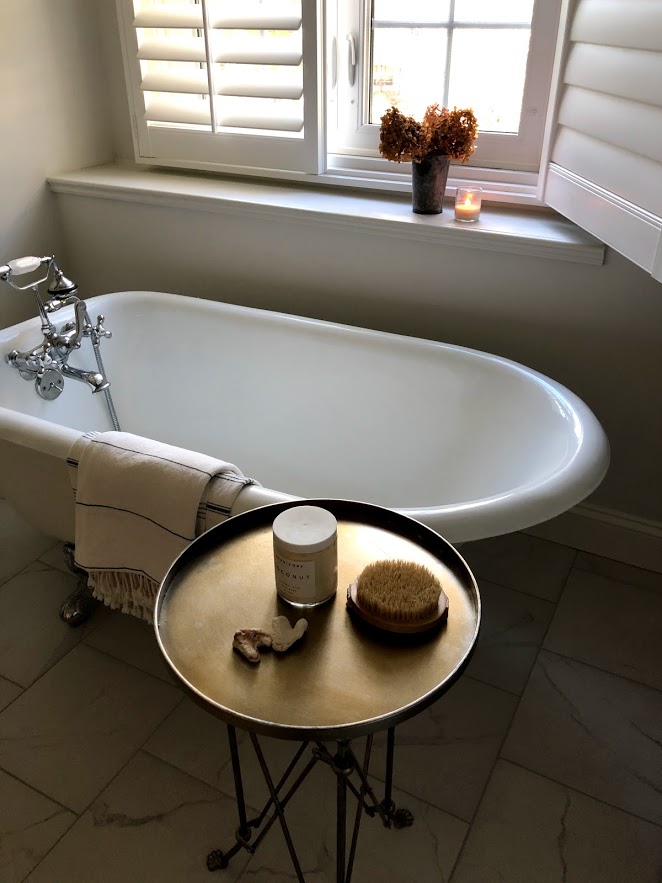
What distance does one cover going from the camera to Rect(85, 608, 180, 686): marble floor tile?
1604mm

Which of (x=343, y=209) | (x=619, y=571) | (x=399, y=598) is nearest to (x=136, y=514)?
(x=399, y=598)

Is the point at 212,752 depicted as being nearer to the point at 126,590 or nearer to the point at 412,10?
the point at 126,590

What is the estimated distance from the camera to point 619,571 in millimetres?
1862

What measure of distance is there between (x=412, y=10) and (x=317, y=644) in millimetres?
1691

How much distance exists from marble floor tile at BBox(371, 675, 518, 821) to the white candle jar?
2.23 feet

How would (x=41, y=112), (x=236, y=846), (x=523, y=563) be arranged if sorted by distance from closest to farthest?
(x=236, y=846) → (x=523, y=563) → (x=41, y=112)

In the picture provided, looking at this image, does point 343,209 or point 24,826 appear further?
point 343,209

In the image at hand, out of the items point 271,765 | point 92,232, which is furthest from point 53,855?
point 92,232

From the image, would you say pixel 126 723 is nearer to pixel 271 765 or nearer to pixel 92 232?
pixel 271 765

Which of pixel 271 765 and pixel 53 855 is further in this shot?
pixel 271 765

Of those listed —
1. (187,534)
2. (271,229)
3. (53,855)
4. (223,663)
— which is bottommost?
(53,855)

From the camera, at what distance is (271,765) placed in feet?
4.51

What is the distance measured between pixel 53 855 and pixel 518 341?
144 cm

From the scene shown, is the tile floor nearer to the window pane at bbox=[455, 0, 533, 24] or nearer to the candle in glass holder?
the candle in glass holder
